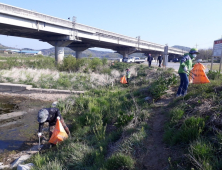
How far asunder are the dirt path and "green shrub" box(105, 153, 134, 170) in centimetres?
30

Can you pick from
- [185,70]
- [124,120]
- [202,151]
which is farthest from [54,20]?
[202,151]

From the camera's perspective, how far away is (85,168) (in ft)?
11.4

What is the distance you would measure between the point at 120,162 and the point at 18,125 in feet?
17.5

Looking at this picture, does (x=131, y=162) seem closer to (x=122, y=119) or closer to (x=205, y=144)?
(x=205, y=144)

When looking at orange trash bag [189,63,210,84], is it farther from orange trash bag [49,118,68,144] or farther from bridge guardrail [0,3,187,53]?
bridge guardrail [0,3,187,53]

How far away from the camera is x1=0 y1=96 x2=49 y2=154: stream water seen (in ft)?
18.8

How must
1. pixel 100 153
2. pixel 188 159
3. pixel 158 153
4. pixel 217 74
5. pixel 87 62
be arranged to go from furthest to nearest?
pixel 87 62 → pixel 217 74 → pixel 100 153 → pixel 158 153 → pixel 188 159

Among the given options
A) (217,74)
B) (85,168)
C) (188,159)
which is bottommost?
(85,168)

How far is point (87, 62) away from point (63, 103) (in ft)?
44.3

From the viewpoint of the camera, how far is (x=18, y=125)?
22.9ft

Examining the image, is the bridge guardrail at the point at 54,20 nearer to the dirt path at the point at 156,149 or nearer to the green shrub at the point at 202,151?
the dirt path at the point at 156,149

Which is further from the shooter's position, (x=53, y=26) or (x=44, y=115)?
(x=53, y=26)

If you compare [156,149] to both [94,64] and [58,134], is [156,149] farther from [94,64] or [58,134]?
[94,64]

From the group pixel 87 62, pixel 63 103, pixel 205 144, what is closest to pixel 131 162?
pixel 205 144
